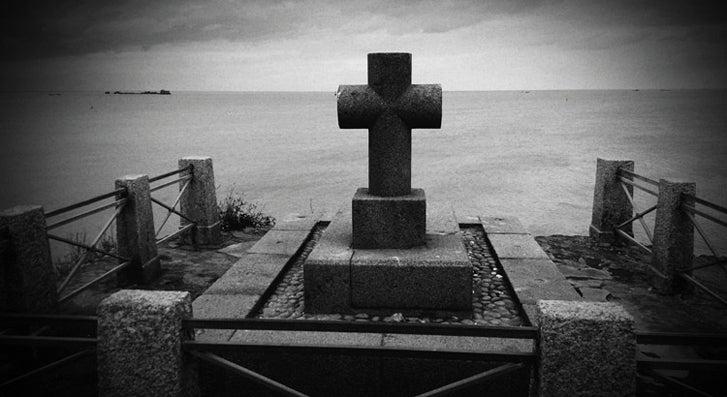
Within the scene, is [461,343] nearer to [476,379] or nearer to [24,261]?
[476,379]

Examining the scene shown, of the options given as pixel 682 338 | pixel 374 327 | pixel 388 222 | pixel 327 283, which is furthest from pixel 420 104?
pixel 682 338

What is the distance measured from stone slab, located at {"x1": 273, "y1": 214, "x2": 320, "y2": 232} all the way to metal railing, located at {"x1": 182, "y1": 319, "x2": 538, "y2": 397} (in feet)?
15.4

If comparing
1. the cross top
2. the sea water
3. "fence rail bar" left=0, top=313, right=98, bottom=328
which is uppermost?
the cross top

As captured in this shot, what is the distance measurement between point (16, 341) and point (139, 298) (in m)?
0.84

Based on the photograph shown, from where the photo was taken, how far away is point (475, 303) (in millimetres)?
4773

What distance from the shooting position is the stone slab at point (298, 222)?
7.42 meters

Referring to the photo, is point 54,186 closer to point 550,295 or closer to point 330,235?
point 330,235

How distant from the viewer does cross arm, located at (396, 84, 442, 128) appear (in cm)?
475

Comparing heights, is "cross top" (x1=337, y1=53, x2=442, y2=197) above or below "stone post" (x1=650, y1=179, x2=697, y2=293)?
above

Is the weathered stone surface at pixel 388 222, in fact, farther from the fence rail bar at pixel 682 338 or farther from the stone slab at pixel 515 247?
the fence rail bar at pixel 682 338


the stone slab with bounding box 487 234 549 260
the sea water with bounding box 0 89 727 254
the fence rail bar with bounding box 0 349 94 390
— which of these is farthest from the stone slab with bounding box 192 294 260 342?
the sea water with bounding box 0 89 727 254

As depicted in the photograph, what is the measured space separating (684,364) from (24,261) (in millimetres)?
5052

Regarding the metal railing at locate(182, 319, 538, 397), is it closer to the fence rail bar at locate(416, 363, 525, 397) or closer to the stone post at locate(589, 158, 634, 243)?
the fence rail bar at locate(416, 363, 525, 397)

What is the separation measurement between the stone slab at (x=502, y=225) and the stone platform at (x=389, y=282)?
2617 mm
